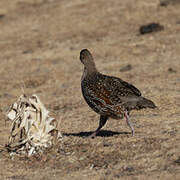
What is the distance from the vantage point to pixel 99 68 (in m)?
19.2

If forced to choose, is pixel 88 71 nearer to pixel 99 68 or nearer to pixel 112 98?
pixel 112 98

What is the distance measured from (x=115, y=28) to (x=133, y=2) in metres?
3.12

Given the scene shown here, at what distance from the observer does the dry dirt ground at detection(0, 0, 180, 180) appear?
8.62 meters

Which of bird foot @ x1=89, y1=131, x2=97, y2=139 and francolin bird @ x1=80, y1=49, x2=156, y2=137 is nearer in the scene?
francolin bird @ x1=80, y1=49, x2=156, y2=137

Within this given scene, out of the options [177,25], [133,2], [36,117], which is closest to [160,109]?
[36,117]

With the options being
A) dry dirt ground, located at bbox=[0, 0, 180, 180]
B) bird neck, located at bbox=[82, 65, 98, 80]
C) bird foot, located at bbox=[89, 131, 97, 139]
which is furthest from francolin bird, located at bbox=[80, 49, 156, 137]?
dry dirt ground, located at bbox=[0, 0, 180, 180]

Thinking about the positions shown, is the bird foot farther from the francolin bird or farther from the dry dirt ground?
the dry dirt ground

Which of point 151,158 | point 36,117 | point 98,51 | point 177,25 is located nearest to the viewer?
point 151,158

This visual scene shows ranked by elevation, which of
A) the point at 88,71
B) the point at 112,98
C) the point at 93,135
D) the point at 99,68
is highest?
the point at 88,71

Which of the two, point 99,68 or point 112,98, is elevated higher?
point 112,98

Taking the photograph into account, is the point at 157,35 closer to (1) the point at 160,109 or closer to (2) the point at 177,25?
(2) the point at 177,25

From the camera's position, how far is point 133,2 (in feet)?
86.5

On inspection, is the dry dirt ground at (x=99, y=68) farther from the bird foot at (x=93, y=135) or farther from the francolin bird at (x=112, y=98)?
the francolin bird at (x=112, y=98)

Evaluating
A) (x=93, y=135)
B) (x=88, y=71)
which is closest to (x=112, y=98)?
(x=93, y=135)
